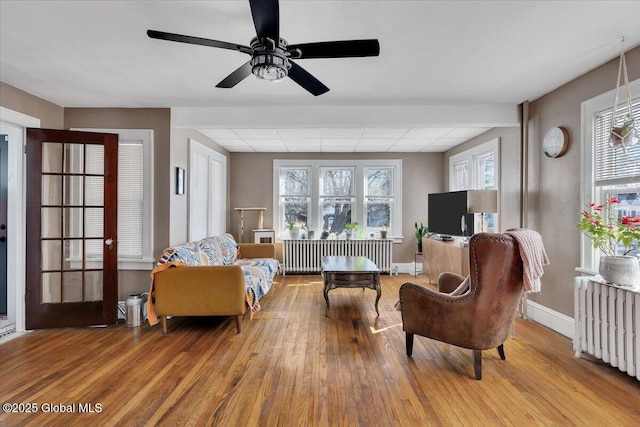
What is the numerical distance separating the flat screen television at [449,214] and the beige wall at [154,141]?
12.8 ft

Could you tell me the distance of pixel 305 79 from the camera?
7.12ft

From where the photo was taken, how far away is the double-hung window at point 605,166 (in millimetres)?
2488

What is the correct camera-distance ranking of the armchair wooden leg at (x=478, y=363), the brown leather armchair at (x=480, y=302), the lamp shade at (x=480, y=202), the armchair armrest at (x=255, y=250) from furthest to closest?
the armchair armrest at (x=255, y=250) < the lamp shade at (x=480, y=202) < the armchair wooden leg at (x=478, y=363) < the brown leather armchair at (x=480, y=302)

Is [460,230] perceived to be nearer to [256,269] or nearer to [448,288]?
[448,288]

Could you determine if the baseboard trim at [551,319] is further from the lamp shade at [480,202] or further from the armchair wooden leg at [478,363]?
the armchair wooden leg at [478,363]

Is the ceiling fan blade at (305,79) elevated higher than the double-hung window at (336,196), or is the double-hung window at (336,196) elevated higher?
the ceiling fan blade at (305,79)

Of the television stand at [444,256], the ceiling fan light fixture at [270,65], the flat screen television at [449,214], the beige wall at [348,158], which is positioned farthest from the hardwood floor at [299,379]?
the beige wall at [348,158]

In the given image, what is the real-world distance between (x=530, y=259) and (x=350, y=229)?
156 inches

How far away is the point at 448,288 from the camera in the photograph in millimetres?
2994

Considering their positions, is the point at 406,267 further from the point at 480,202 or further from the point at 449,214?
the point at 480,202

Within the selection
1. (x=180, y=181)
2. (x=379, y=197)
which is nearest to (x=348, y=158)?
(x=379, y=197)

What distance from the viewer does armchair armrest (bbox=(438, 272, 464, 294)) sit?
9.70ft

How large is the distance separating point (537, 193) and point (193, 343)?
399 centimetres

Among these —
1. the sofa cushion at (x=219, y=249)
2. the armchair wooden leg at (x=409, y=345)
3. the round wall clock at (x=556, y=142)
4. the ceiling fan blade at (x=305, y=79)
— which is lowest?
→ the armchair wooden leg at (x=409, y=345)
